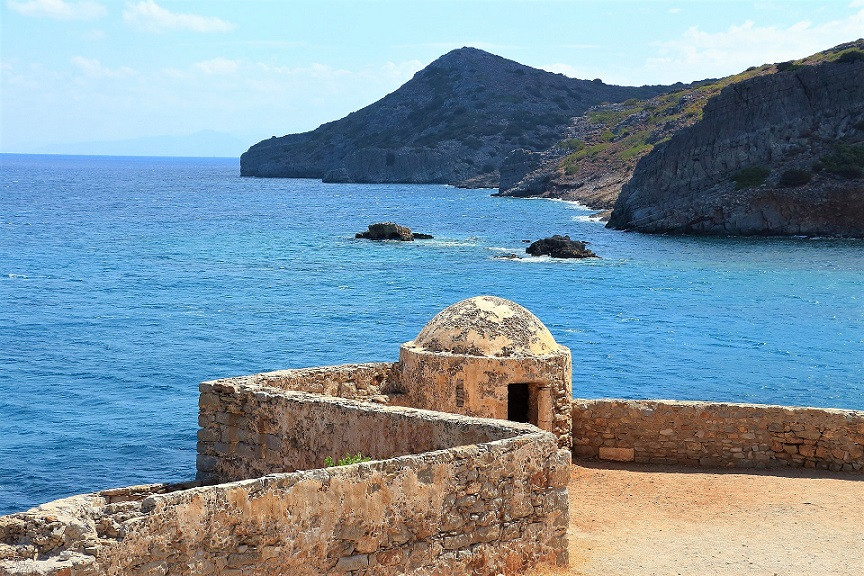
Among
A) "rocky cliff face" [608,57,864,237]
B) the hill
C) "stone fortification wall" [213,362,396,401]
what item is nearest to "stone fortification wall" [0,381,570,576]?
"stone fortification wall" [213,362,396,401]

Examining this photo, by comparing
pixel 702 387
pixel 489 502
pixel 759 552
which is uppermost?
pixel 489 502

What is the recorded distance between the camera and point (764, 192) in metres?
86.4

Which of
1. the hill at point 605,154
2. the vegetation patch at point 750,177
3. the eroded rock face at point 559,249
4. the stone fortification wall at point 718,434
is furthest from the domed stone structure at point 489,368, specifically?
the hill at point 605,154

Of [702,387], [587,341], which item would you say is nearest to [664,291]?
[587,341]

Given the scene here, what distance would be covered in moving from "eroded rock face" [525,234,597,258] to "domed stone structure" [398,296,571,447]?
60927 millimetres

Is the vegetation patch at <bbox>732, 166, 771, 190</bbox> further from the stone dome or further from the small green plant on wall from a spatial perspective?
the small green plant on wall

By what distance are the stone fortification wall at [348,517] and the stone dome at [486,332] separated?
3.13m

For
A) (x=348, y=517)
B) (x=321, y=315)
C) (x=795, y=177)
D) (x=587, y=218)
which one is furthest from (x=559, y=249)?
(x=348, y=517)

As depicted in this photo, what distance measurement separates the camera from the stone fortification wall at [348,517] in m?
8.59

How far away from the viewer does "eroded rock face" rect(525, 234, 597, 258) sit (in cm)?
7669

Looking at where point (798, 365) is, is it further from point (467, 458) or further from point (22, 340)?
point (467, 458)

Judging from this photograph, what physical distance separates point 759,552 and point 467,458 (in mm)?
4020

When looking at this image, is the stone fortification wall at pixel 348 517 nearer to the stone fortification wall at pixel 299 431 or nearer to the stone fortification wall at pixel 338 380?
the stone fortification wall at pixel 299 431

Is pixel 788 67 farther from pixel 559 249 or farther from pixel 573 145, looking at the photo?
pixel 573 145
